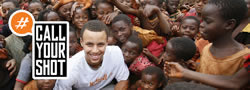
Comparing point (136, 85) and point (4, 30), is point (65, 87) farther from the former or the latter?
point (4, 30)

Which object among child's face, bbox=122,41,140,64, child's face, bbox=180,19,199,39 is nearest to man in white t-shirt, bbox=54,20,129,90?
child's face, bbox=122,41,140,64

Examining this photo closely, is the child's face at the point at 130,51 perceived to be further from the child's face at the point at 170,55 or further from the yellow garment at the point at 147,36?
the child's face at the point at 170,55

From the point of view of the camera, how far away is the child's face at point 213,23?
145 centimetres

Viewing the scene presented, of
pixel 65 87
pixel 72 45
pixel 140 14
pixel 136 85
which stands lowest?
pixel 136 85

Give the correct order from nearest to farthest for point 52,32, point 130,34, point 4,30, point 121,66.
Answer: point 52,32
point 121,66
point 130,34
point 4,30

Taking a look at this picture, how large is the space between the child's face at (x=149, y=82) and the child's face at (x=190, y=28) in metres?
0.73

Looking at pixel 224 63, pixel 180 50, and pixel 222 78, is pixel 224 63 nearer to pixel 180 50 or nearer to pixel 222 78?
pixel 222 78

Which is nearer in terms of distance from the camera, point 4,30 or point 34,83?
point 34,83

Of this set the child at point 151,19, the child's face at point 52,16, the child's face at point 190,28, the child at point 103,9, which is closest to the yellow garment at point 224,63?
the child's face at point 190,28

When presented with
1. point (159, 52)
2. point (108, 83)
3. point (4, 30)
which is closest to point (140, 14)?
point (159, 52)

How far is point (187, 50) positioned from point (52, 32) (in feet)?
4.16

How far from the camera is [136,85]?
2510mm

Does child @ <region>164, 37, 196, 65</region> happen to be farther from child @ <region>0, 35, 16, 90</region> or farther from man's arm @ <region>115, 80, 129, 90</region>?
child @ <region>0, 35, 16, 90</region>

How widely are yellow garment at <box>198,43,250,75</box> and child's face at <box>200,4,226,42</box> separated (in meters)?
0.17
